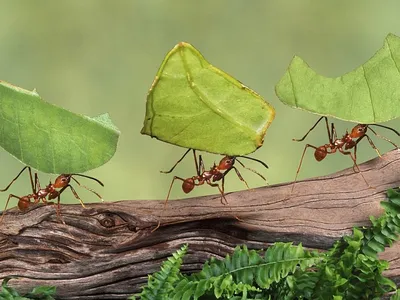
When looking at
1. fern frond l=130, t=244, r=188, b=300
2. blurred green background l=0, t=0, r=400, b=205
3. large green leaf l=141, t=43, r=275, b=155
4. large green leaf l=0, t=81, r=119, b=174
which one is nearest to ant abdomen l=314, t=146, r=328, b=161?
large green leaf l=141, t=43, r=275, b=155

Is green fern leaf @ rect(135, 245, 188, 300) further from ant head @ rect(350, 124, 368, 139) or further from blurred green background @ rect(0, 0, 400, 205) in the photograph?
blurred green background @ rect(0, 0, 400, 205)

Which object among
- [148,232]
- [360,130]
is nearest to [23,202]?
[148,232]

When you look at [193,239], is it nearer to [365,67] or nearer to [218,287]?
[218,287]

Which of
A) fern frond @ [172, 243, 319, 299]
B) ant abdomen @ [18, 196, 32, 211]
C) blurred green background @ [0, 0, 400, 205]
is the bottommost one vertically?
fern frond @ [172, 243, 319, 299]

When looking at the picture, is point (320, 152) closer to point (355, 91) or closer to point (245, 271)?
point (355, 91)

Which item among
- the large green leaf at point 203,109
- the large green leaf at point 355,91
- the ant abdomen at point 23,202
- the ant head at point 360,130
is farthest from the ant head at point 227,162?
the ant abdomen at point 23,202

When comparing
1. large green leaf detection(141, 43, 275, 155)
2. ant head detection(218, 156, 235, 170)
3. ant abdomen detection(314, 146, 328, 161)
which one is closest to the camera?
large green leaf detection(141, 43, 275, 155)
